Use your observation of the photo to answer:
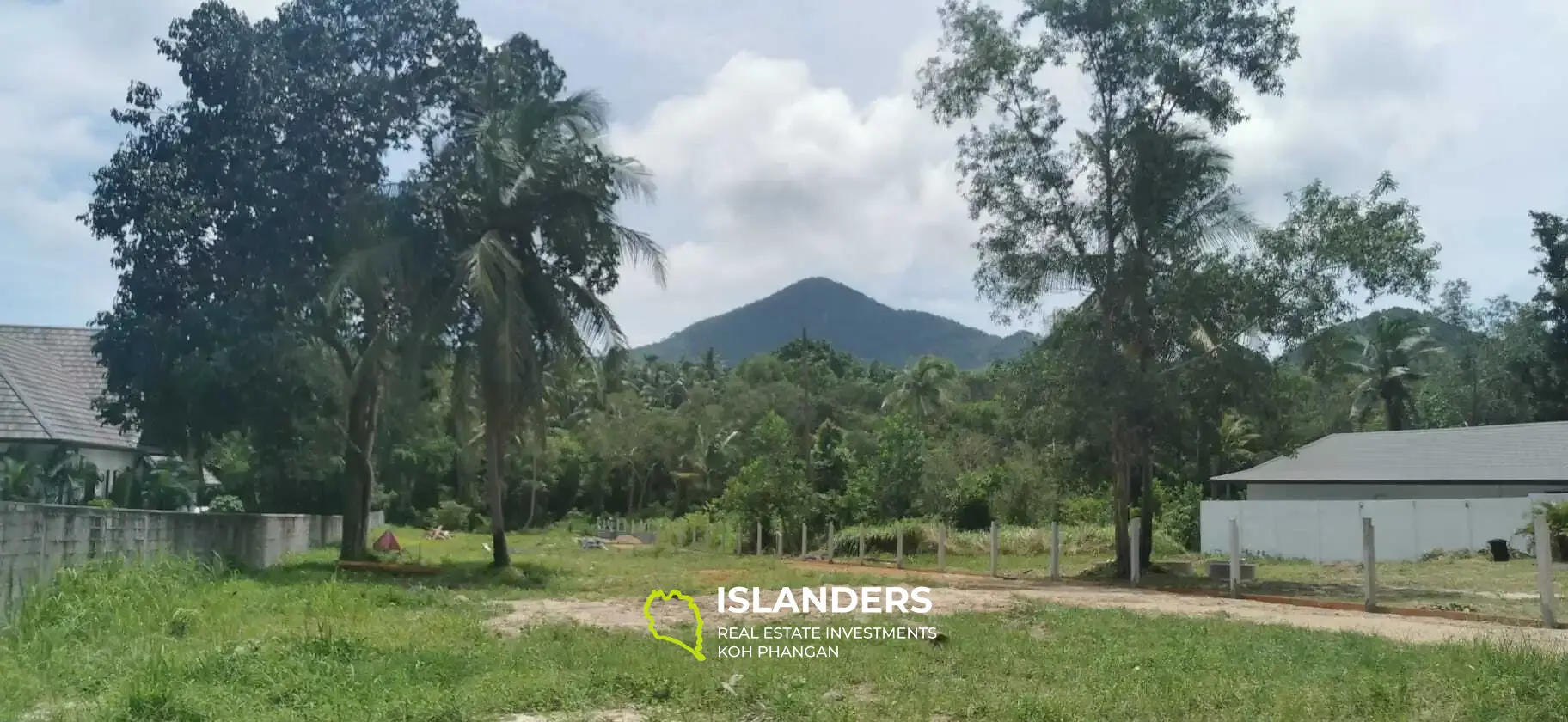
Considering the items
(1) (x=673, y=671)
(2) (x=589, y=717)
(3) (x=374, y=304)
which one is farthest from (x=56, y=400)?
(2) (x=589, y=717)

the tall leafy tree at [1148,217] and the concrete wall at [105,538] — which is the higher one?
the tall leafy tree at [1148,217]

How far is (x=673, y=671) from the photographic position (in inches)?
342

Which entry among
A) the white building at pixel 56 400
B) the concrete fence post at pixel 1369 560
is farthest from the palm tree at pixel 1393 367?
the white building at pixel 56 400

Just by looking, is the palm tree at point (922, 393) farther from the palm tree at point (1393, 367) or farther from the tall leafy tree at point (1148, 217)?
the tall leafy tree at point (1148, 217)

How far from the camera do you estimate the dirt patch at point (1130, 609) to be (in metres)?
11.4

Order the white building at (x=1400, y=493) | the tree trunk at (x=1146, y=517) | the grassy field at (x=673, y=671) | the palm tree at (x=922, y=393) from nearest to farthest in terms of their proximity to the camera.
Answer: the grassy field at (x=673, y=671) < the tree trunk at (x=1146, y=517) < the white building at (x=1400, y=493) < the palm tree at (x=922, y=393)

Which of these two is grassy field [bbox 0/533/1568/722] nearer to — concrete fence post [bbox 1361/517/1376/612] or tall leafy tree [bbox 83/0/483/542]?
concrete fence post [bbox 1361/517/1376/612]

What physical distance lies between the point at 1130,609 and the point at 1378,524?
56.7ft

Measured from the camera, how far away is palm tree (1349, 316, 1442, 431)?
4709cm

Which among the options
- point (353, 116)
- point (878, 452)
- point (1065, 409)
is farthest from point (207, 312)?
point (878, 452)

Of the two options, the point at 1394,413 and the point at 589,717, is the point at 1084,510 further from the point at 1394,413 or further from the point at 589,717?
the point at 589,717

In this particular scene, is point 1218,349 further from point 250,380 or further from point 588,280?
point 250,380

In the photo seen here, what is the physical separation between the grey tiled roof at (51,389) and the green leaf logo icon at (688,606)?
559 inches

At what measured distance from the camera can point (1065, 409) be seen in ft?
69.4
